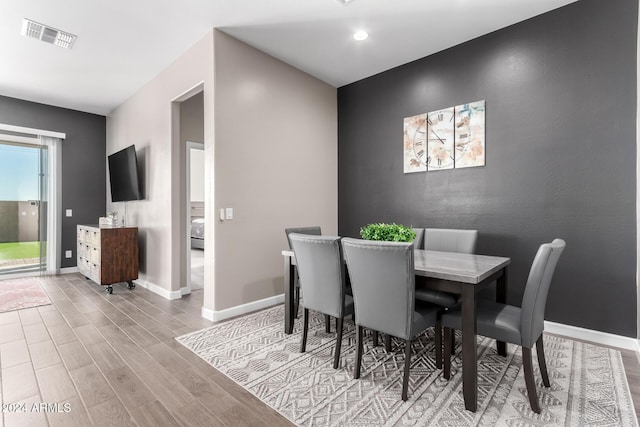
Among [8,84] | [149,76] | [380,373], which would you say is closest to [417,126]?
[380,373]

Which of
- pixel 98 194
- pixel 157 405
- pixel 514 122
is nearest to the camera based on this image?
pixel 157 405

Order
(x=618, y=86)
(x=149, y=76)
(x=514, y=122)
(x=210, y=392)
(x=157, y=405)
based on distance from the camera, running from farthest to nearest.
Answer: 1. (x=149, y=76)
2. (x=514, y=122)
3. (x=618, y=86)
4. (x=210, y=392)
5. (x=157, y=405)

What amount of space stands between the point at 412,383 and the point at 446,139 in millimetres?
2600

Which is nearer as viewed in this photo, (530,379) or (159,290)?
(530,379)

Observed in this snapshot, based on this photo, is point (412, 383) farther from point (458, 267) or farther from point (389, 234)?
point (389, 234)

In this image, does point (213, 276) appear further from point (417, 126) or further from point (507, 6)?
point (507, 6)

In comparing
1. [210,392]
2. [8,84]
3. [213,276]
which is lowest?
[210,392]

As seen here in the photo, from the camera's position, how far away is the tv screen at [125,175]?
445 centimetres

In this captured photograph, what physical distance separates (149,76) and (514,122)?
455 cm

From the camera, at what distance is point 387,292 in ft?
6.01

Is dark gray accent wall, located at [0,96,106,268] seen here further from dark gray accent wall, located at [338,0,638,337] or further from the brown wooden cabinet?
dark gray accent wall, located at [338,0,638,337]

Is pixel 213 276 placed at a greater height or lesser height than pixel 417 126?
lesser

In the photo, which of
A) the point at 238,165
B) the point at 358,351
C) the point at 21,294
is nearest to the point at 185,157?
the point at 238,165

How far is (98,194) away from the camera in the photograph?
18.8 feet
